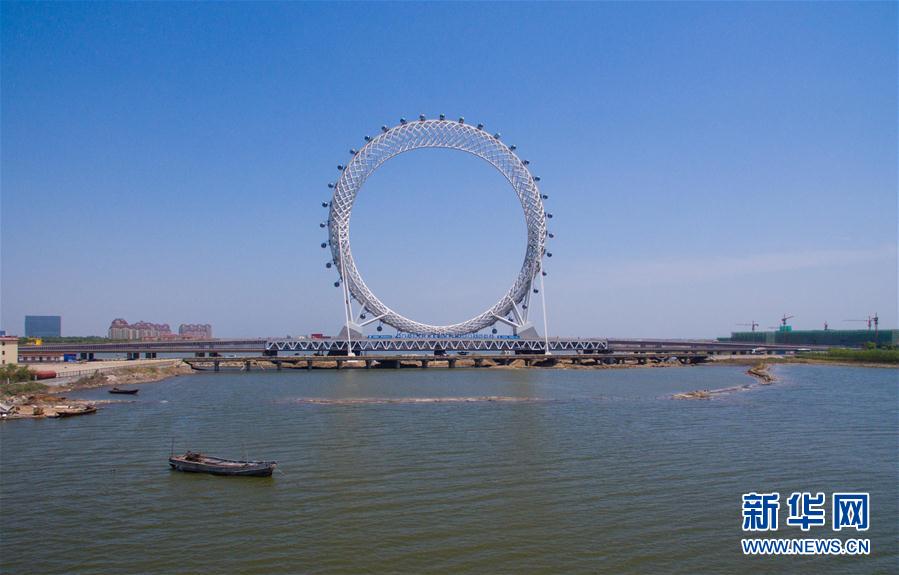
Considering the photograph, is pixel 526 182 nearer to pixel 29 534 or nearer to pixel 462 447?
pixel 462 447

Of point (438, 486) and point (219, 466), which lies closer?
point (438, 486)

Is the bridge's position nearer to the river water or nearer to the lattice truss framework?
the lattice truss framework

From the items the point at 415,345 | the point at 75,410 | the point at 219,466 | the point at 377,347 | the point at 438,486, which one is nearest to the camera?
the point at 438,486

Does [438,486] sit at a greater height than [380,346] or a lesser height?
lesser

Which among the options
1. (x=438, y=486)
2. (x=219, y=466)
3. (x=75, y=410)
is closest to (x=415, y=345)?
(x=75, y=410)

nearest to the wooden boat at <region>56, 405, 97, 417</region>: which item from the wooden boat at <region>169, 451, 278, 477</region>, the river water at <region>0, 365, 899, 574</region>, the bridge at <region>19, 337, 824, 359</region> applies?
the river water at <region>0, 365, 899, 574</region>

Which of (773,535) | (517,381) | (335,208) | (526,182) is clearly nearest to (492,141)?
(526,182)

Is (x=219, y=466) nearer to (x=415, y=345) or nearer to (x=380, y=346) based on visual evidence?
(x=380, y=346)

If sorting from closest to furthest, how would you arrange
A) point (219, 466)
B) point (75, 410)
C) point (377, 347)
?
point (219, 466) < point (75, 410) < point (377, 347)

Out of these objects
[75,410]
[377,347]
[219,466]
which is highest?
[377,347]
